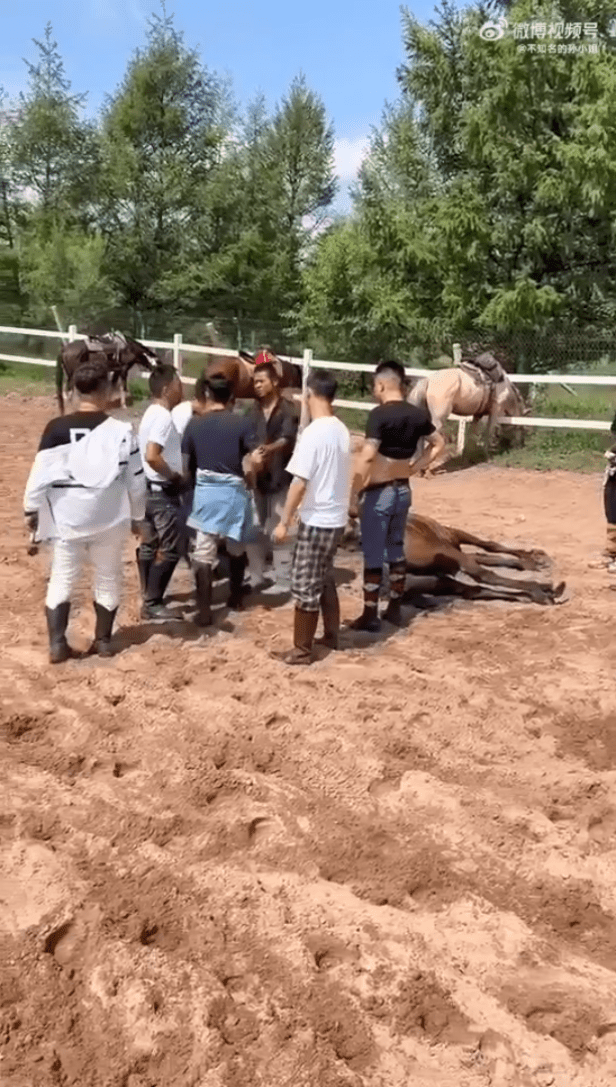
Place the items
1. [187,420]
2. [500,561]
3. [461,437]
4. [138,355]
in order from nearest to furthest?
[187,420] < [500,561] < [138,355] < [461,437]

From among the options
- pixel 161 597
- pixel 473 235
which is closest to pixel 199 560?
pixel 161 597

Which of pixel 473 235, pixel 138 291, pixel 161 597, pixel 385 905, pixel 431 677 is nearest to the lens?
pixel 385 905

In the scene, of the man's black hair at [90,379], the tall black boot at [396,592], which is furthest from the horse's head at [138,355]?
the man's black hair at [90,379]

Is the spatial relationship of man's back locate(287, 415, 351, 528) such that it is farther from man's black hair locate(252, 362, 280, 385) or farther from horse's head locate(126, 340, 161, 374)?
horse's head locate(126, 340, 161, 374)

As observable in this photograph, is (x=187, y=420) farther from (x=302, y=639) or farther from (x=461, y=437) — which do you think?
(x=461, y=437)

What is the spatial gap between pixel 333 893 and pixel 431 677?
2023 millimetres

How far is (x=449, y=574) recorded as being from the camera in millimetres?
6559

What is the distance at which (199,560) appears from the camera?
5.48 metres

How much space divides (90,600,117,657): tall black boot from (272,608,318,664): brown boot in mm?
896

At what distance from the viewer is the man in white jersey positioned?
187 inches

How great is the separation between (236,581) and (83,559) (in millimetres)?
1342

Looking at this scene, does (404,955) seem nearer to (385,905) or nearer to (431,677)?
(385,905)

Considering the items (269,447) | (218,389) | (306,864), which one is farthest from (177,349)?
(306,864)

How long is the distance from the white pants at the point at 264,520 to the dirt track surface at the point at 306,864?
39.3 inches
